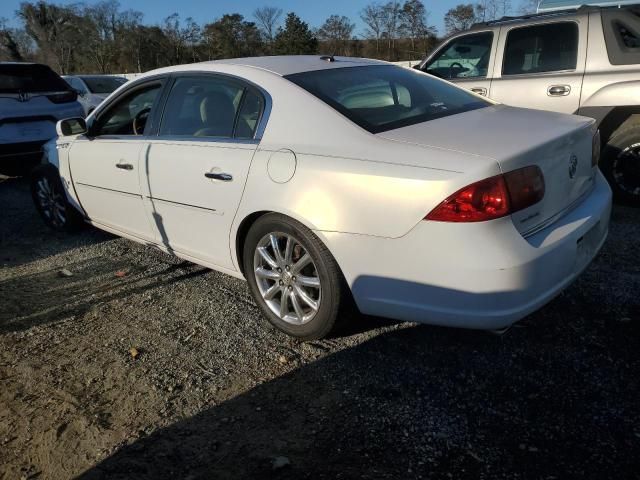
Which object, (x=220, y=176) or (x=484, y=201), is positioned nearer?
(x=484, y=201)

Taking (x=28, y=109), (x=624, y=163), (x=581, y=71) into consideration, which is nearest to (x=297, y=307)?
(x=624, y=163)

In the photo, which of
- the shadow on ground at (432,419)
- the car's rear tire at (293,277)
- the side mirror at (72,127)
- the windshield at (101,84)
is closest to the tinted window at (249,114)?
the car's rear tire at (293,277)

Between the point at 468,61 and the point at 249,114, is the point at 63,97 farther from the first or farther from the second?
the point at 249,114

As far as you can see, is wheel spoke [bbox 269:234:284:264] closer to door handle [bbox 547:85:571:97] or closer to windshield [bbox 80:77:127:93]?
door handle [bbox 547:85:571:97]

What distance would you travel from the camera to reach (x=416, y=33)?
4544 cm

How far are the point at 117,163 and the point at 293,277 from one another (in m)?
1.87

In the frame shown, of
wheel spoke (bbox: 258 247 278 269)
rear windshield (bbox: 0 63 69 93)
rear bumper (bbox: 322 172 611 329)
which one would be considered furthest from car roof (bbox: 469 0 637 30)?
rear windshield (bbox: 0 63 69 93)

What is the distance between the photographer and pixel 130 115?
14.3ft

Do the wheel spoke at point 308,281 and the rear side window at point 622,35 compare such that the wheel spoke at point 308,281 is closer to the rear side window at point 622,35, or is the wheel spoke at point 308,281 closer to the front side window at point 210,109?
the front side window at point 210,109

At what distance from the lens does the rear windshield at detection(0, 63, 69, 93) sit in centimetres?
736

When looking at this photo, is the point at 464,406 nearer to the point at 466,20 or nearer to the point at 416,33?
the point at 466,20

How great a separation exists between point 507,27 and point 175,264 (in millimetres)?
4183

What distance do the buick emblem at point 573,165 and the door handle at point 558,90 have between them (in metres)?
2.83

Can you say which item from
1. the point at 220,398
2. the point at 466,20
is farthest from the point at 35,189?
the point at 466,20
